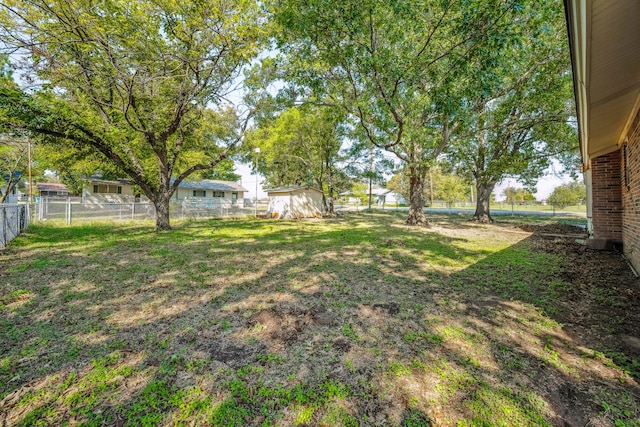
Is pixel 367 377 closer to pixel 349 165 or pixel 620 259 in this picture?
pixel 620 259

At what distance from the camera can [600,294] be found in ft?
12.8

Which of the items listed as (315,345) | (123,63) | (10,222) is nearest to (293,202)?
(123,63)

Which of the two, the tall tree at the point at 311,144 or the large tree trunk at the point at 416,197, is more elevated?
the tall tree at the point at 311,144

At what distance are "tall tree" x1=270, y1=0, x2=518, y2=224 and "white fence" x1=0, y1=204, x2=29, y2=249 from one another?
885cm

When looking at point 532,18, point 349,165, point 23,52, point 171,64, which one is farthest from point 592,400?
point 349,165

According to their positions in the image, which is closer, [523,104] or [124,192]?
[523,104]

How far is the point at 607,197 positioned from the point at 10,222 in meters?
16.2

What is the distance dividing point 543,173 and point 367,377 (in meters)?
19.5

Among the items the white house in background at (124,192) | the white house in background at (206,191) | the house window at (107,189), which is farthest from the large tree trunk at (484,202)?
the house window at (107,189)

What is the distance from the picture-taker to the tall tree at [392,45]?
618cm

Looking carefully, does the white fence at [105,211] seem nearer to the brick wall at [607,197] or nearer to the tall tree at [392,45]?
the tall tree at [392,45]

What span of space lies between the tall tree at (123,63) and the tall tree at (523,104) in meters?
7.06

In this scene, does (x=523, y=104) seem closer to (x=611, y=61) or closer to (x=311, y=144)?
(x=611, y=61)

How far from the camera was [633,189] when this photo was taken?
5.00 meters
